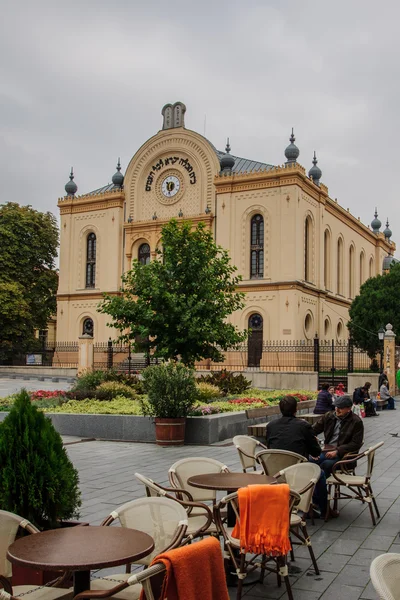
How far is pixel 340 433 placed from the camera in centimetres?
826

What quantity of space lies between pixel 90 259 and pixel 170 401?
119 feet

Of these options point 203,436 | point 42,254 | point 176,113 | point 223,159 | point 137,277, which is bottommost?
point 203,436

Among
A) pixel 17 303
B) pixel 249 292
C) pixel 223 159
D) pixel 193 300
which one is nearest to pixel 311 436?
pixel 193 300

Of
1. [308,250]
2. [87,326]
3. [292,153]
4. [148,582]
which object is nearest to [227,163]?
[292,153]

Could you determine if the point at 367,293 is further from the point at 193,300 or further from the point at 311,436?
the point at 311,436

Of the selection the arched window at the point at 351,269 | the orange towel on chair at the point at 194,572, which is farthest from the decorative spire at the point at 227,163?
the orange towel on chair at the point at 194,572

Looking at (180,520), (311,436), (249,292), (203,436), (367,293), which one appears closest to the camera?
(180,520)

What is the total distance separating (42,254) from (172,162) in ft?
40.0

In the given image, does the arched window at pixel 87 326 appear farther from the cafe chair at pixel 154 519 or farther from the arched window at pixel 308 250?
the cafe chair at pixel 154 519

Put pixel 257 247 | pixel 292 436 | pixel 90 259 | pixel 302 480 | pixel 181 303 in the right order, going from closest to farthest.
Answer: pixel 302 480, pixel 292 436, pixel 181 303, pixel 257 247, pixel 90 259

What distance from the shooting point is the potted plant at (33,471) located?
16.7 ft

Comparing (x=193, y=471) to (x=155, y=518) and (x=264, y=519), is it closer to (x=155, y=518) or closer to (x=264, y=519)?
(x=264, y=519)

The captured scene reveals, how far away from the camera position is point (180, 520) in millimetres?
4527

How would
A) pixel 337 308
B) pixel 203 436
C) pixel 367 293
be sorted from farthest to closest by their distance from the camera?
pixel 337 308 < pixel 367 293 < pixel 203 436
